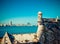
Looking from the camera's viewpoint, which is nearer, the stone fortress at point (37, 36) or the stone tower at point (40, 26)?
the stone fortress at point (37, 36)

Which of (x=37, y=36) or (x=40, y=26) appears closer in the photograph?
(x=37, y=36)

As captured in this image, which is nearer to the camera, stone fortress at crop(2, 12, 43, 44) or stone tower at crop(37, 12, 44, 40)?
stone fortress at crop(2, 12, 43, 44)

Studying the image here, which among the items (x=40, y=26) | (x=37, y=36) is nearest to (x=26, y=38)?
(x=37, y=36)

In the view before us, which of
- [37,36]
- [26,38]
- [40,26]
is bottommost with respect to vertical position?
[26,38]

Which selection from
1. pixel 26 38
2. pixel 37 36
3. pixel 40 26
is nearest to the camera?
pixel 26 38

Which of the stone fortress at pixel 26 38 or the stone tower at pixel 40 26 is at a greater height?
the stone tower at pixel 40 26

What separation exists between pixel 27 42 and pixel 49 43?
5.24 metres

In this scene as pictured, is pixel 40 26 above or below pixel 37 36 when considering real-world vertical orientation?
above

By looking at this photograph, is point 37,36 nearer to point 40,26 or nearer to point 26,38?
point 40,26

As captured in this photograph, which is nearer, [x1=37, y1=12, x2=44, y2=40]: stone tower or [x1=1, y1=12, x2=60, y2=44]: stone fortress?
[x1=1, y1=12, x2=60, y2=44]: stone fortress

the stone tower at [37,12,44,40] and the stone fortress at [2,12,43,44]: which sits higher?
the stone tower at [37,12,44,40]

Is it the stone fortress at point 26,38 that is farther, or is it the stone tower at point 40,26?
the stone tower at point 40,26

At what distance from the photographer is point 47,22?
39.2 meters

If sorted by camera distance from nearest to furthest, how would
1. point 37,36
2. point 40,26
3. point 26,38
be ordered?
point 26,38, point 37,36, point 40,26
